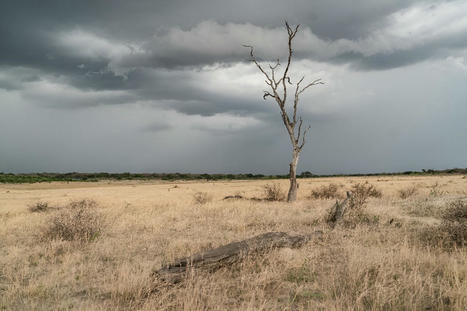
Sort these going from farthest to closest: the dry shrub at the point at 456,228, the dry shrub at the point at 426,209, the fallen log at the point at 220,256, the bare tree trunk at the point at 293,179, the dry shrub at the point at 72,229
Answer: the bare tree trunk at the point at 293,179 → the dry shrub at the point at 426,209 → the dry shrub at the point at 72,229 → the dry shrub at the point at 456,228 → the fallen log at the point at 220,256

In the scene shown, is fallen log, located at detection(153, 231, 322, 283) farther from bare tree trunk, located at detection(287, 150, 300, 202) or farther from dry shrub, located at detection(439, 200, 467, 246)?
bare tree trunk, located at detection(287, 150, 300, 202)

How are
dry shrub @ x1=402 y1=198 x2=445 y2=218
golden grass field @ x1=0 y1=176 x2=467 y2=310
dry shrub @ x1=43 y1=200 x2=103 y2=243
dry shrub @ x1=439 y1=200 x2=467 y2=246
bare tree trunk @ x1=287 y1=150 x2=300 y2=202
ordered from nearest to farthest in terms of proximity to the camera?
golden grass field @ x1=0 y1=176 x2=467 y2=310 → dry shrub @ x1=439 y1=200 x2=467 y2=246 → dry shrub @ x1=43 y1=200 x2=103 y2=243 → dry shrub @ x1=402 y1=198 x2=445 y2=218 → bare tree trunk @ x1=287 y1=150 x2=300 y2=202

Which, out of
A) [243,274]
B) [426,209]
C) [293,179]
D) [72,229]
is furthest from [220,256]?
[293,179]

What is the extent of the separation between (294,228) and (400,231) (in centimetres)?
317

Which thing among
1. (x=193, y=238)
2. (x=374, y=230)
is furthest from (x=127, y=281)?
(x=374, y=230)

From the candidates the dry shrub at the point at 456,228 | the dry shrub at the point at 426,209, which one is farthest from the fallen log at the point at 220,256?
the dry shrub at the point at 426,209

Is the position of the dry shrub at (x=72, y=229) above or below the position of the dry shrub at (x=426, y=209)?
below

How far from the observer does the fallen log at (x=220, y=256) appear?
6039mm

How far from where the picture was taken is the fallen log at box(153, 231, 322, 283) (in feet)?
19.8

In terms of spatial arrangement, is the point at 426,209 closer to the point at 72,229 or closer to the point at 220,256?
the point at 220,256

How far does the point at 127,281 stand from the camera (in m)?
5.59

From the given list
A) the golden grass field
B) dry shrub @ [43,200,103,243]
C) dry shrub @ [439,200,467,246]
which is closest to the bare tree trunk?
the golden grass field

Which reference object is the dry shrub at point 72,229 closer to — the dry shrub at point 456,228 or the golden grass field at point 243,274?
the golden grass field at point 243,274

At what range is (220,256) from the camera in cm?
678
